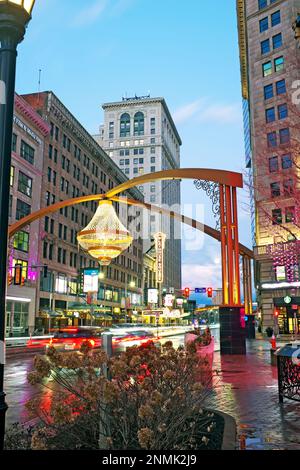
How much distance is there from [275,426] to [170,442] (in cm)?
404

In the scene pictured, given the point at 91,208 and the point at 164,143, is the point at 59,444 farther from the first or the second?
the point at 164,143

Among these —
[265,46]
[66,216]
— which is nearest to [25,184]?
[66,216]

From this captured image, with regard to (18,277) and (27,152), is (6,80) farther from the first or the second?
(27,152)

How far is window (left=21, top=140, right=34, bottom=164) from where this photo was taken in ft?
173

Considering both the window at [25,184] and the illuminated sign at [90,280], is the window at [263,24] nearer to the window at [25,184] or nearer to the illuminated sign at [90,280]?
the window at [25,184]

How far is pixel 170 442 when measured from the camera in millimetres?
5195

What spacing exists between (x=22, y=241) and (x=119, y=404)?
48.2m

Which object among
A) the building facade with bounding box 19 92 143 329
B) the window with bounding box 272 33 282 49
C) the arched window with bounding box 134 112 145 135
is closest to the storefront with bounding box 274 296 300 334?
the building facade with bounding box 19 92 143 329

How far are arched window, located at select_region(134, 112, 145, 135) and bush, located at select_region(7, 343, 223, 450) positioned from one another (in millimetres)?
155395

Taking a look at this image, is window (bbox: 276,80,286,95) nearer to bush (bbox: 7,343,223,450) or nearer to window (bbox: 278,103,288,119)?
window (bbox: 278,103,288,119)

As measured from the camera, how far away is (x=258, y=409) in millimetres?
10133

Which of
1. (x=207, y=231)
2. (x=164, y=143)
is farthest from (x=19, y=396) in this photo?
(x=164, y=143)

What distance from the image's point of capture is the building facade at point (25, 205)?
162 feet


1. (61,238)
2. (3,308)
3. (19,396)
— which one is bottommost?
(19,396)
